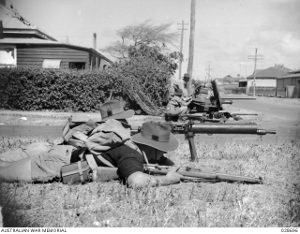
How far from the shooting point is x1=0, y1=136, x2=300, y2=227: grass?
333cm

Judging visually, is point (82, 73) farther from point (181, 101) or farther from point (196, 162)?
point (196, 162)

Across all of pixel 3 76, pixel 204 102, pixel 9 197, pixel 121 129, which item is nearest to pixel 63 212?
pixel 9 197

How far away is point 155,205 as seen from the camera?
3703mm

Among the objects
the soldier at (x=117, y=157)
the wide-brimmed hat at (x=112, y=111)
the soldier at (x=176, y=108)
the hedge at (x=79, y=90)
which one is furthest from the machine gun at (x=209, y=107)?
the hedge at (x=79, y=90)

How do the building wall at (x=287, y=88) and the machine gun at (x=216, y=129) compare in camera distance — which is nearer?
the machine gun at (x=216, y=129)

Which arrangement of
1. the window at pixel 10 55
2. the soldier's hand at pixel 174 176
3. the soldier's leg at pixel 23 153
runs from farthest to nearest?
the window at pixel 10 55 < the soldier's leg at pixel 23 153 < the soldier's hand at pixel 174 176

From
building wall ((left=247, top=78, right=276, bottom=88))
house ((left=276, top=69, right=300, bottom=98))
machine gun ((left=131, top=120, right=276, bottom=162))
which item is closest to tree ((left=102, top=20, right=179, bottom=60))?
machine gun ((left=131, top=120, right=276, bottom=162))

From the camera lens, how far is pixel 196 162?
5.93m

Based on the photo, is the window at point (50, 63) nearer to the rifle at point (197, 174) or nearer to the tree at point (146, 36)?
the tree at point (146, 36)

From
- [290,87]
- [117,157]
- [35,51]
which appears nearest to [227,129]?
[117,157]

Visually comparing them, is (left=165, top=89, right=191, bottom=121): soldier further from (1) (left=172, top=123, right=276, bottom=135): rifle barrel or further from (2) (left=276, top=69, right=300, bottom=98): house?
(2) (left=276, top=69, right=300, bottom=98): house

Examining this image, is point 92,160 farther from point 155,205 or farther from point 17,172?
point 155,205

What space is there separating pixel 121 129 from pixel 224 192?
132 centimetres

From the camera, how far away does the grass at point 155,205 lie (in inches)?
131
